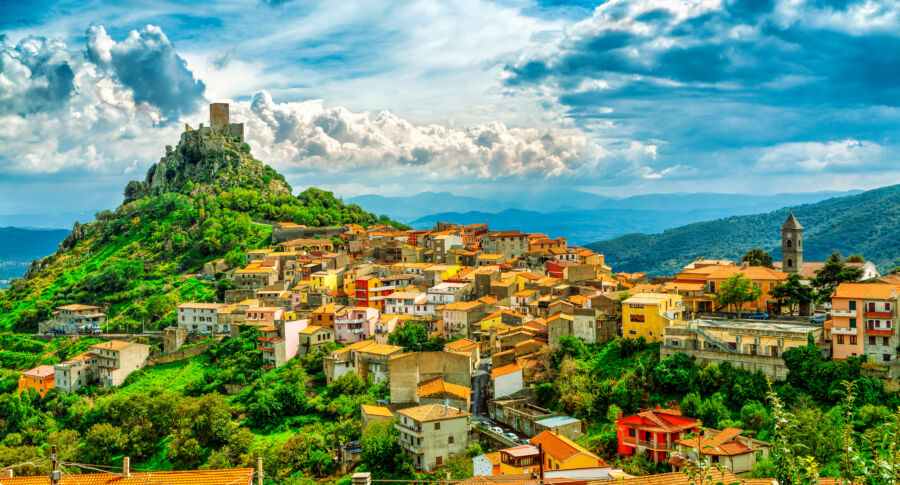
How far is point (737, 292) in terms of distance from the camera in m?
39.2

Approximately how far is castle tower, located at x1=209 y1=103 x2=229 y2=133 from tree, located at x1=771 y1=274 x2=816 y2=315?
85479mm

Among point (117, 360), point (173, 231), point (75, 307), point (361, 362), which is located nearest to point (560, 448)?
point (361, 362)

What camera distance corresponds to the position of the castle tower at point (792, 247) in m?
47.0

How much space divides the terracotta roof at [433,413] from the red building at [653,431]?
7.74 meters

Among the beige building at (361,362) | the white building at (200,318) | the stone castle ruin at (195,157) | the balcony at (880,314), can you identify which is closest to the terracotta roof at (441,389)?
the beige building at (361,362)

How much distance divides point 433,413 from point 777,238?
15977cm

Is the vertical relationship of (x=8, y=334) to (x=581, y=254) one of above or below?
below

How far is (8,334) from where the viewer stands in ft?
215

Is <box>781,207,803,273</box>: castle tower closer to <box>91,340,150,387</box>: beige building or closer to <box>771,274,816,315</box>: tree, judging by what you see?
<box>771,274,816,315</box>: tree

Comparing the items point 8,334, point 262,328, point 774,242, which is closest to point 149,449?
point 262,328

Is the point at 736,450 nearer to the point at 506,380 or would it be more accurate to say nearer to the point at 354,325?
the point at 506,380

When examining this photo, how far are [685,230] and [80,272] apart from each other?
6007 inches

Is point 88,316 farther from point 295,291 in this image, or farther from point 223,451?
point 223,451

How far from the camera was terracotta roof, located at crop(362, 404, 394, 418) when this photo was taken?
35594 mm
